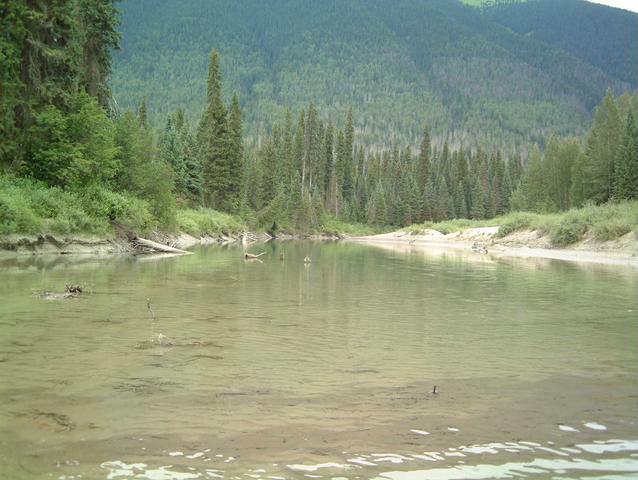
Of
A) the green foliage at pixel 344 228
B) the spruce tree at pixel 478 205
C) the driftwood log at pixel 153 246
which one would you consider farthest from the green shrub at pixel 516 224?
the spruce tree at pixel 478 205

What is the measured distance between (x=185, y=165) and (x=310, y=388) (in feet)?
185

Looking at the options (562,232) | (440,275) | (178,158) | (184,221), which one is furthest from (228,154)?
(440,275)

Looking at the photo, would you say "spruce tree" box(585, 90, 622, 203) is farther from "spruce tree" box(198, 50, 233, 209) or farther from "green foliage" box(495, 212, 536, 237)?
"spruce tree" box(198, 50, 233, 209)

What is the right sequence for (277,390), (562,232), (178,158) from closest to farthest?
(277,390)
(562,232)
(178,158)

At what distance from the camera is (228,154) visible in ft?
236

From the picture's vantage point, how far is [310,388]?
Answer: 7.01 m

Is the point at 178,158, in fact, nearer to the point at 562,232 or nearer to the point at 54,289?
the point at 562,232

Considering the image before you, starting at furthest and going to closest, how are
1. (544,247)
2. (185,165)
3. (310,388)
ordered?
(185,165), (544,247), (310,388)

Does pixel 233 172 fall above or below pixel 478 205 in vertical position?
above

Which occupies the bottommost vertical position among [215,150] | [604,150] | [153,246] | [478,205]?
[153,246]

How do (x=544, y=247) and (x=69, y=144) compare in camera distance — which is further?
(x=544, y=247)

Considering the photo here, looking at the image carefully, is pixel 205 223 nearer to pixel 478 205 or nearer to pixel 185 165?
pixel 185 165

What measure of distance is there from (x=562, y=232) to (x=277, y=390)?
4263 cm

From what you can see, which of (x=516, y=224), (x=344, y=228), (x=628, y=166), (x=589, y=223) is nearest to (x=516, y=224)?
(x=516, y=224)
